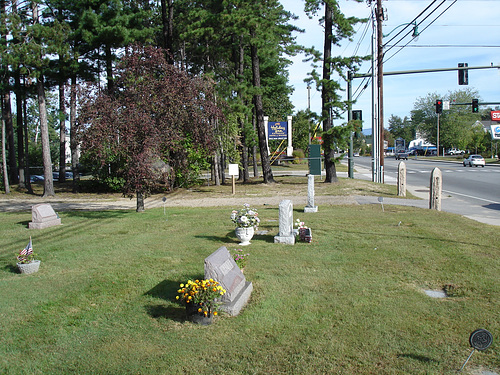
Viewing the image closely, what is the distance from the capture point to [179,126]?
564 inches

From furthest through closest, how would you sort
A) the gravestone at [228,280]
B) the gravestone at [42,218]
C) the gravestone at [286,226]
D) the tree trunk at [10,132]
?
the tree trunk at [10,132], the gravestone at [42,218], the gravestone at [286,226], the gravestone at [228,280]

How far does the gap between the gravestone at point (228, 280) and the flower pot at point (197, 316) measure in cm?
33

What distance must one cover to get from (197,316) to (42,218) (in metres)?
9.22

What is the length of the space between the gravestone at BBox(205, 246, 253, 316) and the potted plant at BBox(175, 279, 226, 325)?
24cm

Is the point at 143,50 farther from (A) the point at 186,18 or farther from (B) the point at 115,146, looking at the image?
(A) the point at 186,18

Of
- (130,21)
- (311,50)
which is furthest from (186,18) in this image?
(311,50)

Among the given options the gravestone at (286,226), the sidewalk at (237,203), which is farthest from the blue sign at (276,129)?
the gravestone at (286,226)

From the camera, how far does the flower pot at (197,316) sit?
567cm

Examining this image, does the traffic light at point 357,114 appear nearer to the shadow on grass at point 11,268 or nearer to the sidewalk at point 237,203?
the sidewalk at point 237,203

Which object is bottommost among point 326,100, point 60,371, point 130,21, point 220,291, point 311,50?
point 60,371

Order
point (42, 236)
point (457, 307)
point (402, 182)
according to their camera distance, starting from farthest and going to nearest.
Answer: point (402, 182), point (42, 236), point (457, 307)

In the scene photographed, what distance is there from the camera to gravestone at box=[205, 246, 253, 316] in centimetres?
594

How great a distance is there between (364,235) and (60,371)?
7851 millimetres

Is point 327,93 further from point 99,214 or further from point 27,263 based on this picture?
point 27,263
